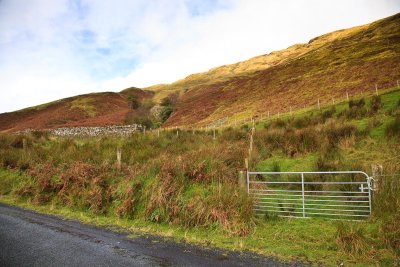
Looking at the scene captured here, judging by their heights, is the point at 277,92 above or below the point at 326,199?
above

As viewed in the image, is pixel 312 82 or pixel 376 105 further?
pixel 312 82

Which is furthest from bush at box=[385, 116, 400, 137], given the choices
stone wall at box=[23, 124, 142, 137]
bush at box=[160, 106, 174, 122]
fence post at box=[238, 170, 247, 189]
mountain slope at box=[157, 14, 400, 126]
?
bush at box=[160, 106, 174, 122]

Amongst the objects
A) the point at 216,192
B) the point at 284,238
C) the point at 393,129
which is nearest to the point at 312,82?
the point at 393,129

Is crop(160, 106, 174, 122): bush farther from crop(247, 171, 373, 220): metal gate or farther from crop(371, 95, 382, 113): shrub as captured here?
crop(247, 171, 373, 220): metal gate

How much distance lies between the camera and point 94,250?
7848mm

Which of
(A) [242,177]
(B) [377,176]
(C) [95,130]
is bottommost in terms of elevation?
(A) [242,177]

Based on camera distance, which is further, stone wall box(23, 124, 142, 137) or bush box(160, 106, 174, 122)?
bush box(160, 106, 174, 122)

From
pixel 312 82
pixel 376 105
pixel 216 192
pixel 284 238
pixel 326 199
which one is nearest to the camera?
pixel 284 238

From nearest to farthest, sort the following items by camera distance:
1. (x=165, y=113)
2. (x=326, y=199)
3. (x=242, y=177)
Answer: (x=242, y=177) → (x=326, y=199) → (x=165, y=113)

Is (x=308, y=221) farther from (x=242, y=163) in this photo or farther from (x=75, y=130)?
(x=75, y=130)

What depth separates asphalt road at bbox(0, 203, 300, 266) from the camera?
7031 millimetres

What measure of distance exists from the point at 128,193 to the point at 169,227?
2.45 m

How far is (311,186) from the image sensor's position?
11.9 m

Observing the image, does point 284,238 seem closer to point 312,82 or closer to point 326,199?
point 326,199
